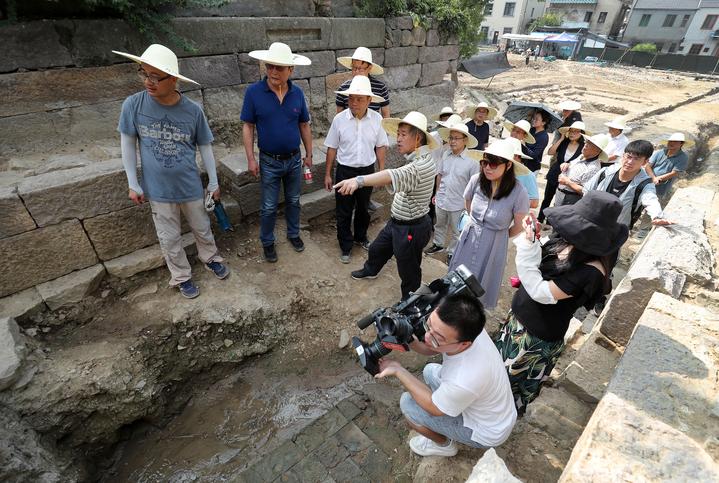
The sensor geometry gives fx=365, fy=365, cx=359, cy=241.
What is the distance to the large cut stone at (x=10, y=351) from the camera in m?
2.54

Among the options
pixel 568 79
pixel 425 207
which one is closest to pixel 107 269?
pixel 425 207

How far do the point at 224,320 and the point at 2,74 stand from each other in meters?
3.03

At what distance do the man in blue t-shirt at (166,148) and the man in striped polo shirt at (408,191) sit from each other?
1268 millimetres

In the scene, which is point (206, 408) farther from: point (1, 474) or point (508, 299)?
point (508, 299)

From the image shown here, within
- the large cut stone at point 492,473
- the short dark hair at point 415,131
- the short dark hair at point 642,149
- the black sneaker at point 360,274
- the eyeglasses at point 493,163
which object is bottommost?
the black sneaker at point 360,274

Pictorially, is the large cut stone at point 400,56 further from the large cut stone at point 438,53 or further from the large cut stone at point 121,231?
the large cut stone at point 121,231

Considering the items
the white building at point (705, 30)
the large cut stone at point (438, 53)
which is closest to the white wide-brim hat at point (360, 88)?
the large cut stone at point (438, 53)

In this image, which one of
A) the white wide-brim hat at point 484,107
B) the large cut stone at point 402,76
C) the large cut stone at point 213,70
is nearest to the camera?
the large cut stone at point 213,70

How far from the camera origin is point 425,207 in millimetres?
3262

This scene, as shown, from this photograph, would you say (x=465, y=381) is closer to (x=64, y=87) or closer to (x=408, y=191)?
(x=408, y=191)

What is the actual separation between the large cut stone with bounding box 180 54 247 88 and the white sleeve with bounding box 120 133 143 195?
6.50 ft

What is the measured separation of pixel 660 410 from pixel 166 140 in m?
3.61

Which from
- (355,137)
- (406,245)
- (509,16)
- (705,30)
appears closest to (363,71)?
(355,137)

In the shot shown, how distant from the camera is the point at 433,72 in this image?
24.6ft
